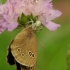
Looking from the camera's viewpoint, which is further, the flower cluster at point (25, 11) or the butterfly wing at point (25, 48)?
the flower cluster at point (25, 11)

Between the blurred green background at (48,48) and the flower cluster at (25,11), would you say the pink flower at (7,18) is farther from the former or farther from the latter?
the blurred green background at (48,48)

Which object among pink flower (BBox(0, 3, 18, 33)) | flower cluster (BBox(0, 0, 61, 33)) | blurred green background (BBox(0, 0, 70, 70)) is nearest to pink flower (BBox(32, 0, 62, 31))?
flower cluster (BBox(0, 0, 61, 33))

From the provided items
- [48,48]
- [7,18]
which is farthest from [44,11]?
[48,48]

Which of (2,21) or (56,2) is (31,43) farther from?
(56,2)

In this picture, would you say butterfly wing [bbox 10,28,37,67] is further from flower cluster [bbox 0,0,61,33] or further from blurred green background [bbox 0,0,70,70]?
blurred green background [bbox 0,0,70,70]

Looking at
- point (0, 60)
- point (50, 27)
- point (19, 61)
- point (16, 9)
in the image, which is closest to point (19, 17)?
point (16, 9)

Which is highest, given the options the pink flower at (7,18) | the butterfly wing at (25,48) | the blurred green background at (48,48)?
the pink flower at (7,18)

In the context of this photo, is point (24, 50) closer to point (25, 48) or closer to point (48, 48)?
point (25, 48)

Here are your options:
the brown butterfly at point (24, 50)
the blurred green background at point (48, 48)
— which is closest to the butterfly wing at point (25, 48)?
the brown butterfly at point (24, 50)
